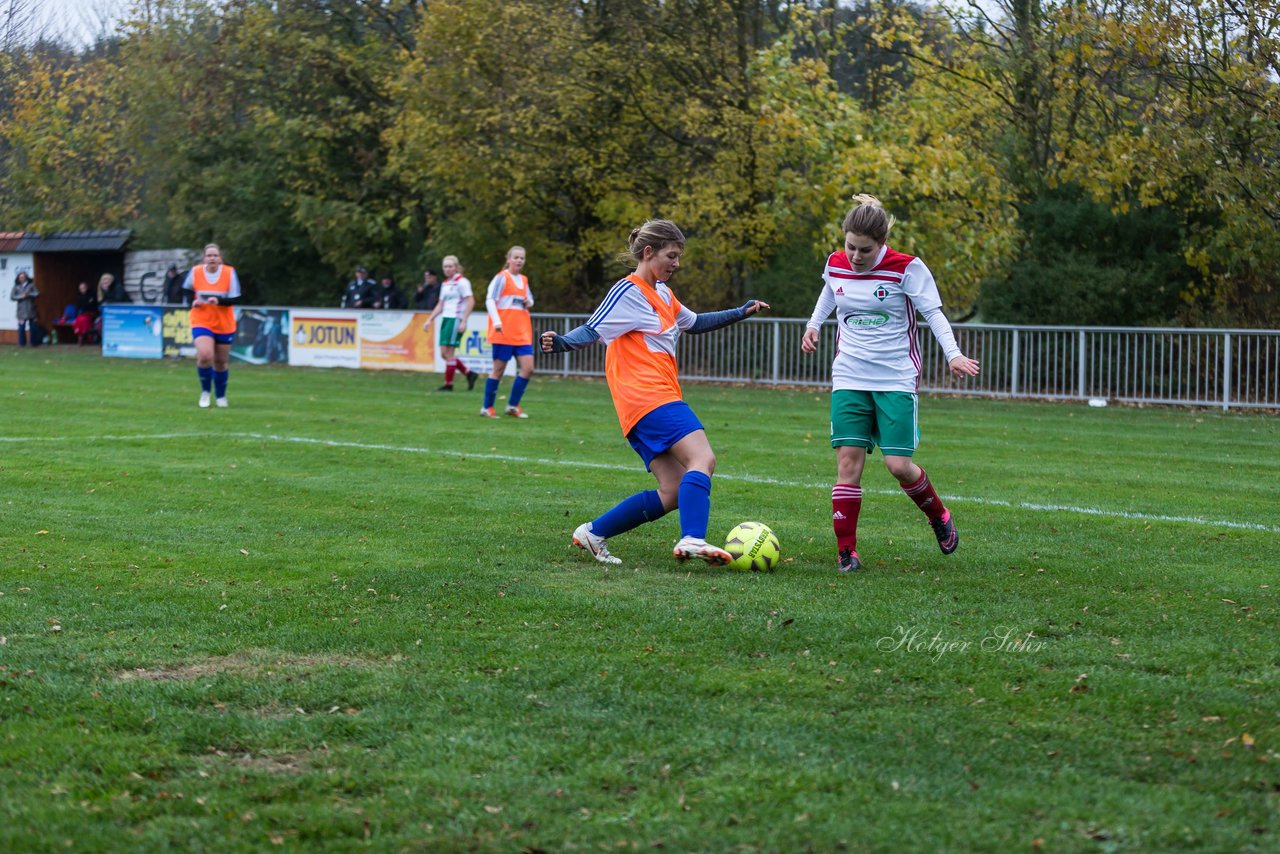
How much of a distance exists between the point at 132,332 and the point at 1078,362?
22032 mm

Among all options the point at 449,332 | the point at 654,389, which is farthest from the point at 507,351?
the point at 654,389

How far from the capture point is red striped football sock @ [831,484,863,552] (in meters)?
7.40

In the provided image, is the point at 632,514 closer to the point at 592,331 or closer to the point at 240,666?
the point at 592,331

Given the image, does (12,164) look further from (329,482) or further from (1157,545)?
(1157,545)

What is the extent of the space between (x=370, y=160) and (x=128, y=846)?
111ft

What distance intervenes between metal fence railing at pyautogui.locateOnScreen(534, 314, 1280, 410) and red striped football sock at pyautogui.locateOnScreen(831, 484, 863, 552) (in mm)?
14487

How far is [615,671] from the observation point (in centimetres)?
514

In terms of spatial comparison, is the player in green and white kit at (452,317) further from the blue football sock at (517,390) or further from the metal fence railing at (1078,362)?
the metal fence railing at (1078,362)

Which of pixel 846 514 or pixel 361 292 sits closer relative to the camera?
pixel 846 514

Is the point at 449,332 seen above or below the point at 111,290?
below

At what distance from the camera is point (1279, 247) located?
2144 cm

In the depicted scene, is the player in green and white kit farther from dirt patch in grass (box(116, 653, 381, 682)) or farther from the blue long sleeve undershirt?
dirt patch in grass (box(116, 653, 381, 682))

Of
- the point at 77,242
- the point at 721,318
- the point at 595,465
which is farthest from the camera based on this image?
the point at 77,242

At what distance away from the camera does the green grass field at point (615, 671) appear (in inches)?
145
